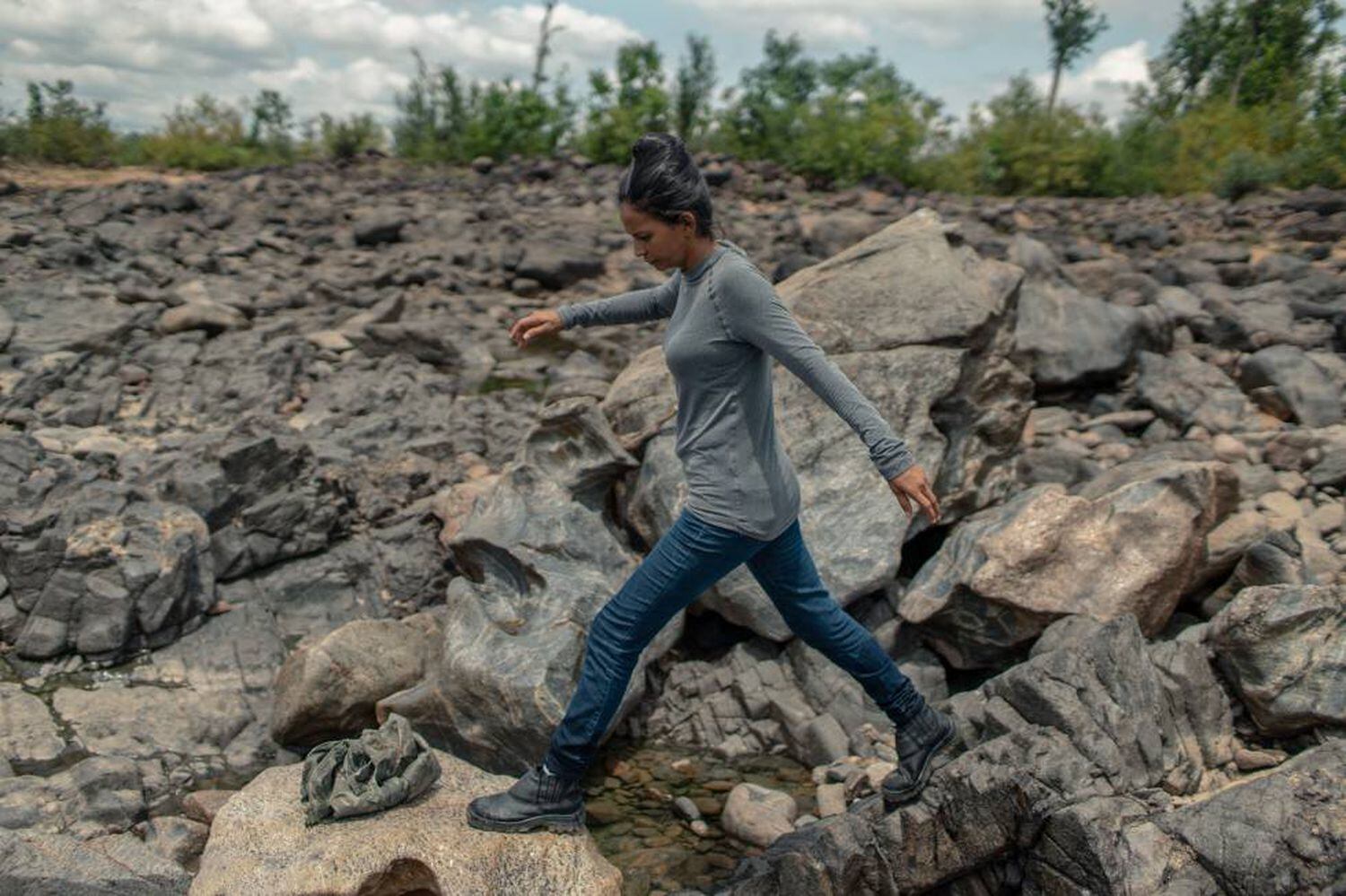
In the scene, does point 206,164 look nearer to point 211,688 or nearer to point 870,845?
point 211,688

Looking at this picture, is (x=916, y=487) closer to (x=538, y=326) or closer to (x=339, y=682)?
(x=538, y=326)

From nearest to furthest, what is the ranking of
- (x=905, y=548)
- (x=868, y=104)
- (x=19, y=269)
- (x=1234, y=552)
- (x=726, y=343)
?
1. (x=726, y=343)
2. (x=1234, y=552)
3. (x=905, y=548)
4. (x=19, y=269)
5. (x=868, y=104)

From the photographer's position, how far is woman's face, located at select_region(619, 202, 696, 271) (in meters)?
2.65

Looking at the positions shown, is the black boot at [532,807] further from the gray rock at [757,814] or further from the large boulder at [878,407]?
the large boulder at [878,407]

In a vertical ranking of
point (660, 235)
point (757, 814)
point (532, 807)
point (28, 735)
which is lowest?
point (28, 735)

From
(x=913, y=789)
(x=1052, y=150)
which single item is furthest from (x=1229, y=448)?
(x=1052, y=150)

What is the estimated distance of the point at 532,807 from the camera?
3.03 metres

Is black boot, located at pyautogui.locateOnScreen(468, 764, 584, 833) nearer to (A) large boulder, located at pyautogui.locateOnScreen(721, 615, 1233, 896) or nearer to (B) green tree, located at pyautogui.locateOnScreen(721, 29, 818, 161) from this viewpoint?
(A) large boulder, located at pyautogui.locateOnScreen(721, 615, 1233, 896)

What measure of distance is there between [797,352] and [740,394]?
218 mm

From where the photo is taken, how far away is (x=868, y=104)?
19.8 meters

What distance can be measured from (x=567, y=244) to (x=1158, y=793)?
9.83 meters

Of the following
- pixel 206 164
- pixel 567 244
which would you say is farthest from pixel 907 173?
pixel 206 164

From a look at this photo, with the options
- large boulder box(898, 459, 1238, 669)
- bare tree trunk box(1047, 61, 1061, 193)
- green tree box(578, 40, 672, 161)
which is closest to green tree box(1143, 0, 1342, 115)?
bare tree trunk box(1047, 61, 1061, 193)

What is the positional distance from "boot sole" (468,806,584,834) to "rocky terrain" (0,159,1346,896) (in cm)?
4
